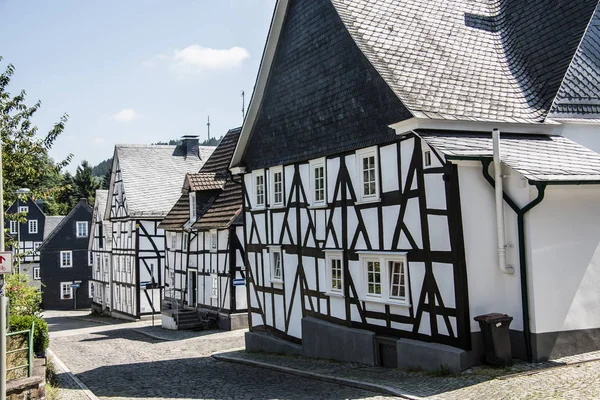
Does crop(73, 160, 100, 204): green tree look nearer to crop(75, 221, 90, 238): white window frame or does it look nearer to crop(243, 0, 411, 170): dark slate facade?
crop(75, 221, 90, 238): white window frame

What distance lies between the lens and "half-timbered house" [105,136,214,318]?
132ft

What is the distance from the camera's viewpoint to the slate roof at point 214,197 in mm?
29891

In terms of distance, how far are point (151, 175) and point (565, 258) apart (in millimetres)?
33844

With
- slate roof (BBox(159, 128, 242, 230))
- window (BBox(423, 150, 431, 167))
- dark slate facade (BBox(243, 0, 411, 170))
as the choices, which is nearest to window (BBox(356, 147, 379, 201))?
dark slate facade (BBox(243, 0, 411, 170))

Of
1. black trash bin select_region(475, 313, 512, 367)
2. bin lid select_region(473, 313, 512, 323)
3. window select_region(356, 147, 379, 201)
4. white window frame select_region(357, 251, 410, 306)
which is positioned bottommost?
black trash bin select_region(475, 313, 512, 367)

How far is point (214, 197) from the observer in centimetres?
3219

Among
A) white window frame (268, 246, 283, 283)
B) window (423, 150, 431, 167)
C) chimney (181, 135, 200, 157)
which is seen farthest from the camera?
chimney (181, 135, 200, 157)

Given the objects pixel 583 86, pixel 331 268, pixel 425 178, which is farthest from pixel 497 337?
pixel 583 86

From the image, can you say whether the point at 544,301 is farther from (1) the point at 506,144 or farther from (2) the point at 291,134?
(2) the point at 291,134

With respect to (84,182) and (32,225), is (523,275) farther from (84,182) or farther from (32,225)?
(84,182)

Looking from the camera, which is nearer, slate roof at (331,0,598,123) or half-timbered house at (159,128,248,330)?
slate roof at (331,0,598,123)

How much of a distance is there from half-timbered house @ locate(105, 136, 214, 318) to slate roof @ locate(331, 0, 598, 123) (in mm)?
23708

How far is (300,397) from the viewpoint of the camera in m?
13.4

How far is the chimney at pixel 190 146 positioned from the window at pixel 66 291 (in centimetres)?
1923
